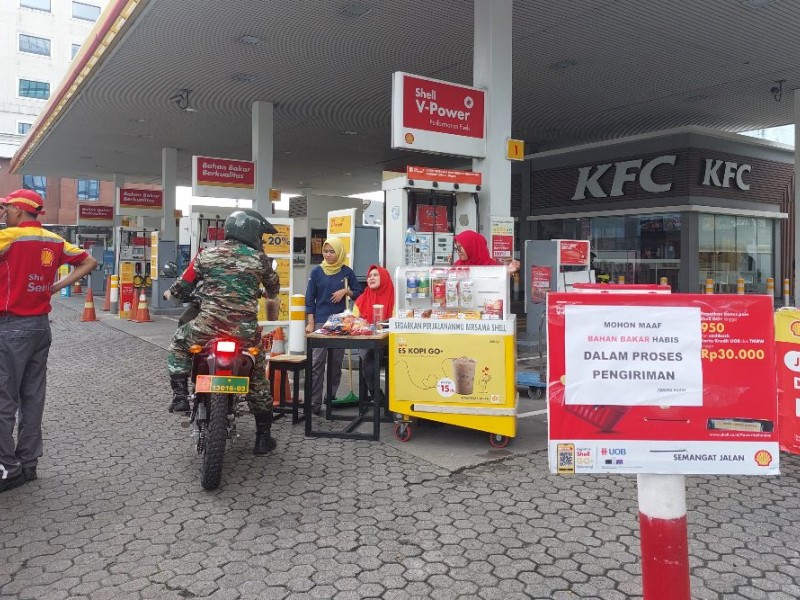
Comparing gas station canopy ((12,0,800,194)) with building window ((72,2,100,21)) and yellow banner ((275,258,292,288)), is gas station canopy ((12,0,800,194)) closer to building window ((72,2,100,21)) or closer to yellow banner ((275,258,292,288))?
yellow banner ((275,258,292,288))

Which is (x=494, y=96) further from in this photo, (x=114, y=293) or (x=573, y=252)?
(x=114, y=293)

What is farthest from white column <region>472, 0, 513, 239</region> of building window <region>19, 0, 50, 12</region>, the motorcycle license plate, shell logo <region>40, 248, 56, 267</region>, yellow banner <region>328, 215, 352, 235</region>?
building window <region>19, 0, 50, 12</region>

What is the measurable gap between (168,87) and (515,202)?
1154cm

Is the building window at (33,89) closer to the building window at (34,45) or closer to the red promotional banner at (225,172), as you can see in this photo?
the building window at (34,45)

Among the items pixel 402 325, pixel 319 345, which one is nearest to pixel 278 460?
pixel 319 345

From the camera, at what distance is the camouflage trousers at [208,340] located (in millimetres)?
4379

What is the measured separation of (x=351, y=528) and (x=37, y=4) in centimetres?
5441

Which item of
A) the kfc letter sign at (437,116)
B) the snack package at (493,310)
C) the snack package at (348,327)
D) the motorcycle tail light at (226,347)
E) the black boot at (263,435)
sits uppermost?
the kfc letter sign at (437,116)

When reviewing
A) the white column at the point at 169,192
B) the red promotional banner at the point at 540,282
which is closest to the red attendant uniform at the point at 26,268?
the red promotional banner at the point at 540,282

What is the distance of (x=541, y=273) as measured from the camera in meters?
10.5

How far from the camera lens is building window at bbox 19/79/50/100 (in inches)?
1737

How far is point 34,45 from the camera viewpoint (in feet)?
149

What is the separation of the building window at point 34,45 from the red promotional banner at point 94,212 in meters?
25.7

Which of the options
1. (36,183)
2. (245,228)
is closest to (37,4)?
(36,183)
